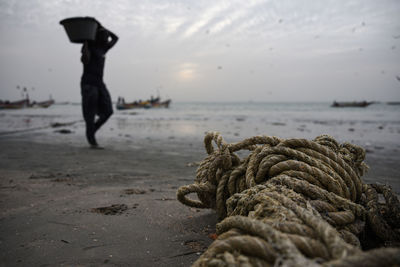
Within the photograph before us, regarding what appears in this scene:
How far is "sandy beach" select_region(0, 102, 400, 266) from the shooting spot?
155cm

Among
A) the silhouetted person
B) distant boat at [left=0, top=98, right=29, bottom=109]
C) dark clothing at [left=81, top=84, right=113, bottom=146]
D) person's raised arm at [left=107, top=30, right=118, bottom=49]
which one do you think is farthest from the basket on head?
distant boat at [left=0, top=98, right=29, bottom=109]

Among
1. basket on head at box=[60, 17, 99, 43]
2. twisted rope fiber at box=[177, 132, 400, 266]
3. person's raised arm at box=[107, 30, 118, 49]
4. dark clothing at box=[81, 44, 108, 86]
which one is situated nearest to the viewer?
twisted rope fiber at box=[177, 132, 400, 266]

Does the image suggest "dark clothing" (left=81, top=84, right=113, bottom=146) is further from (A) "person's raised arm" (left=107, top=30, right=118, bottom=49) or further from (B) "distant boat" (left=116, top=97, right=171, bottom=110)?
(B) "distant boat" (left=116, top=97, right=171, bottom=110)

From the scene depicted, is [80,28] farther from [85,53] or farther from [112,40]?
[112,40]

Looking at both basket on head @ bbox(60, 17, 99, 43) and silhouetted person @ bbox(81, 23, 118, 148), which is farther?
silhouetted person @ bbox(81, 23, 118, 148)

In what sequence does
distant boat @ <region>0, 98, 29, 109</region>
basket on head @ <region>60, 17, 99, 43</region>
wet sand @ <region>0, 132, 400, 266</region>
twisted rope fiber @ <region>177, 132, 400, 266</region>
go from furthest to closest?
distant boat @ <region>0, 98, 29, 109</region> → basket on head @ <region>60, 17, 99, 43</region> → wet sand @ <region>0, 132, 400, 266</region> → twisted rope fiber @ <region>177, 132, 400, 266</region>

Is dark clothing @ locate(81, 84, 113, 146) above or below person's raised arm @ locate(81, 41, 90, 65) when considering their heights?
below

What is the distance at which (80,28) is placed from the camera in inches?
213

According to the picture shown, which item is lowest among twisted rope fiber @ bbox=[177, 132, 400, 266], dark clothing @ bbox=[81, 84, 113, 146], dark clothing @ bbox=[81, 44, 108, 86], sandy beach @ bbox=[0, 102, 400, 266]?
sandy beach @ bbox=[0, 102, 400, 266]

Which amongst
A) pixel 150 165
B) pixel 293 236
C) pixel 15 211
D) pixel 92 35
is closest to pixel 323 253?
pixel 293 236

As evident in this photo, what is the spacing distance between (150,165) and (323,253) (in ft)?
13.0

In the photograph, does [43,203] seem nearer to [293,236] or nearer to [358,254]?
[293,236]

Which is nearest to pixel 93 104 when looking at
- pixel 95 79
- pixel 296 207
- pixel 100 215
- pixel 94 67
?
pixel 95 79

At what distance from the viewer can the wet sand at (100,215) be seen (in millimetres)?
1549
